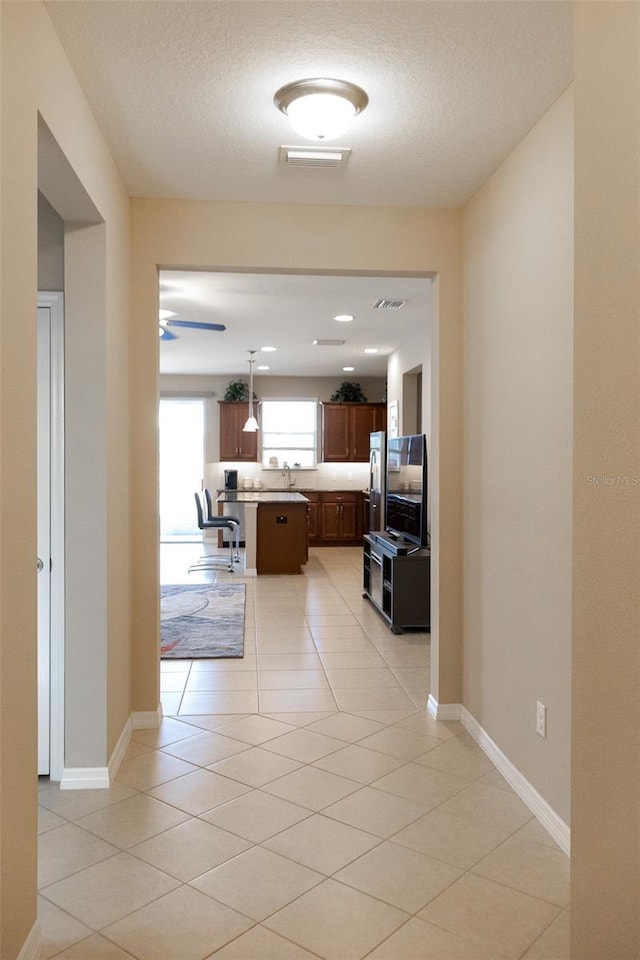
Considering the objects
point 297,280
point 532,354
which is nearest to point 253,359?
point 297,280

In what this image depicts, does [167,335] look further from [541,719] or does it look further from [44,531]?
[541,719]

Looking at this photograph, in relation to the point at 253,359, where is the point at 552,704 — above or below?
below

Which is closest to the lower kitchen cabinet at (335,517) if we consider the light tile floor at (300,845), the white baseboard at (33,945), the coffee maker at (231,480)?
the coffee maker at (231,480)

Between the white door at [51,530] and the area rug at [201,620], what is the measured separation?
1.91 m

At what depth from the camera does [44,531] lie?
309 centimetres

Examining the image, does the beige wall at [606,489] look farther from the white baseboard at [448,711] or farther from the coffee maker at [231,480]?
the coffee maker at [231,480]

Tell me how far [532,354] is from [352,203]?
53.8 inches

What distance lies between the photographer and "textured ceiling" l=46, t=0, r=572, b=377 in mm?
2148

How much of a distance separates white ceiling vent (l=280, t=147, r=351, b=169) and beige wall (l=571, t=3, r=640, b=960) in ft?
5.44

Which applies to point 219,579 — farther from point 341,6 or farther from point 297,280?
point 341,6

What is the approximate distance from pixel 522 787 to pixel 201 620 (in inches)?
147

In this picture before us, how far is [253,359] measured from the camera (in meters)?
9.52

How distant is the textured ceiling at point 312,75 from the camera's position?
7.05 ft

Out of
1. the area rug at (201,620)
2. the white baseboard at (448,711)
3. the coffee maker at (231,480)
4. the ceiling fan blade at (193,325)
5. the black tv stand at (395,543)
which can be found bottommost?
the area rug at (201,620)
